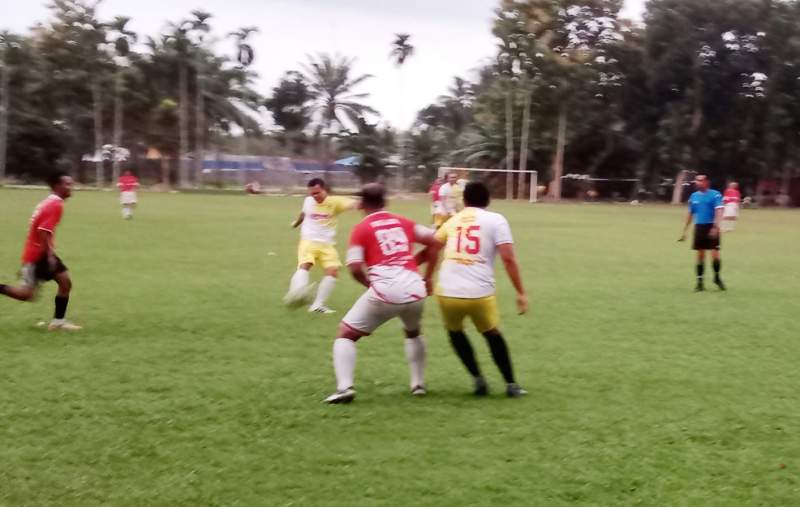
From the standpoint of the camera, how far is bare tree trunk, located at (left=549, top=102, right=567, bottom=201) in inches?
2197

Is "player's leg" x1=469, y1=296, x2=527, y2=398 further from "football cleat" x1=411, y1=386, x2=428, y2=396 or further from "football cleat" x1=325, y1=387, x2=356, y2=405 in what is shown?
"football cleat" x1=325, y1=387, x2=356, y2=405

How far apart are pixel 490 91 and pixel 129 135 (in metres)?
25.5

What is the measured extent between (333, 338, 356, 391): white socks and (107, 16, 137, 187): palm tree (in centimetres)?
5506

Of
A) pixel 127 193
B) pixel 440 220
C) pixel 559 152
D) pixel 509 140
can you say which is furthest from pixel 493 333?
pixel 509 140

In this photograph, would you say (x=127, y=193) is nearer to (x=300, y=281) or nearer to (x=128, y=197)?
(x=128, y=197)

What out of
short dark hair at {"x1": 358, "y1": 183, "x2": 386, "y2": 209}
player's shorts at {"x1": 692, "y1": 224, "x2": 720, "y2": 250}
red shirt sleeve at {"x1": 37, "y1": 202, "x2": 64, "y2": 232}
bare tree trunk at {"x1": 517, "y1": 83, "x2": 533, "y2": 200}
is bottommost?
player's shorts at {"x1": 692, "y1": 224, "x2": 720, "y2": 250}

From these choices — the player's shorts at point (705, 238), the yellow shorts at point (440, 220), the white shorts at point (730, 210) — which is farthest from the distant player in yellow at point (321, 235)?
the white shorts at point (730, 210)

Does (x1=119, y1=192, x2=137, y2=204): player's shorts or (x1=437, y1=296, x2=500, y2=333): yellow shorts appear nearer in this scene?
(x1=437, y1=296, x2=500, y2=333): yellow shorts

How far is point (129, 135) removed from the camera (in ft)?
199

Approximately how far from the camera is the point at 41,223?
8680 mm

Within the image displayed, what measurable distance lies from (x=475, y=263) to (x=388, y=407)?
1.23 m

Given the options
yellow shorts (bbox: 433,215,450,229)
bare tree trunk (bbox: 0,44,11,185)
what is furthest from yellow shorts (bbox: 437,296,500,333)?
bare tree trunk (bbox: 0,44,11,185)

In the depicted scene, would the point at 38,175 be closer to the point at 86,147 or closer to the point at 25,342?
the point at 86,147

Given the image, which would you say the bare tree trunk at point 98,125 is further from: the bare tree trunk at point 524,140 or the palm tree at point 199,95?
the bare tree trunk at point 524,140
